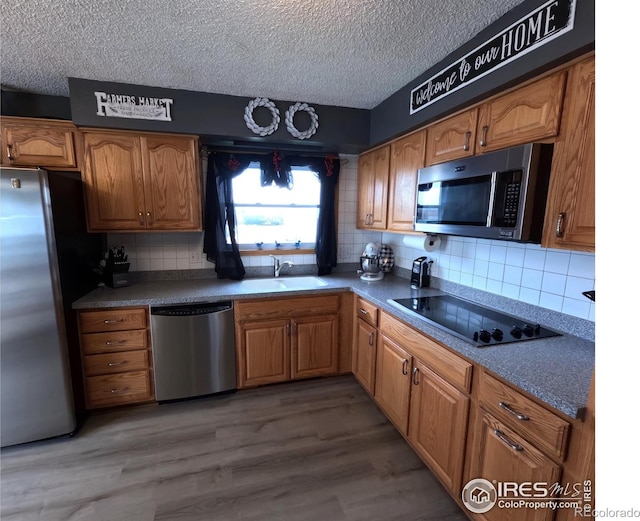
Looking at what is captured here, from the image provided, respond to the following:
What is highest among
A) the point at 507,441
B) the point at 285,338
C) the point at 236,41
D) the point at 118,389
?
the point at 236,41

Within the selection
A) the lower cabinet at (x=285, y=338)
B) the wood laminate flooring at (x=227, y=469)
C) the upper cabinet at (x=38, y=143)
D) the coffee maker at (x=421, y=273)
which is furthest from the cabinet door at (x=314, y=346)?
the upper cabinet at (x=38, y=143)

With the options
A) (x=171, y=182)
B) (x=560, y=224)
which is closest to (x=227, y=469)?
(x=171, y=182)

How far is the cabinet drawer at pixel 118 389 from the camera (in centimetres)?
222

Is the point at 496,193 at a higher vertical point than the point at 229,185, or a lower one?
lower

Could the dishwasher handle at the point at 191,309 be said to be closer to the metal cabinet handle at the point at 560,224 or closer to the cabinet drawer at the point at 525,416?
the cabinet drawer at the point at 525,416

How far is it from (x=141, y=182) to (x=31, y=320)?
1.14 metres

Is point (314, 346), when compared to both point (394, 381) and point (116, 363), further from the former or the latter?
point (116, 363)

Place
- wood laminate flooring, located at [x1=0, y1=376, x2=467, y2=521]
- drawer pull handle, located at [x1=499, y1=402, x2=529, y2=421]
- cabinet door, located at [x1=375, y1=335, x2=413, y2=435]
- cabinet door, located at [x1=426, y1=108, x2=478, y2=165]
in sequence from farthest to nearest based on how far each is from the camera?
cabinet door, located at [x1=375, y1=335, x2=413, y2=435], cabinet door, located at [x1=426, y1=108, x2=478, y2=165], wood laminate flooring, located at [x1=0, y1=376, x2=467, y2=521], drawer pull handle, located at [x1=499, y1=402, x2=529, y2=421]

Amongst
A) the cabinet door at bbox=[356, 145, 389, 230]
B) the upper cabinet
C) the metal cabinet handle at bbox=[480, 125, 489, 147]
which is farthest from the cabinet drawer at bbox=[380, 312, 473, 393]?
the upper cabinet

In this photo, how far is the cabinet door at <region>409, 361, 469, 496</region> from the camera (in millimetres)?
1481

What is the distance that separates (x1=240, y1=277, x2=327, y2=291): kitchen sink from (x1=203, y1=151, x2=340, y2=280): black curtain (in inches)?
7.1

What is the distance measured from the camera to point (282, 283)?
285cm

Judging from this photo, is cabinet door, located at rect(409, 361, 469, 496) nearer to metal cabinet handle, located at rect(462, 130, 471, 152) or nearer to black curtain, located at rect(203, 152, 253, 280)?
metal cabinet handle, located at rect(462, 130, 471, 152)
